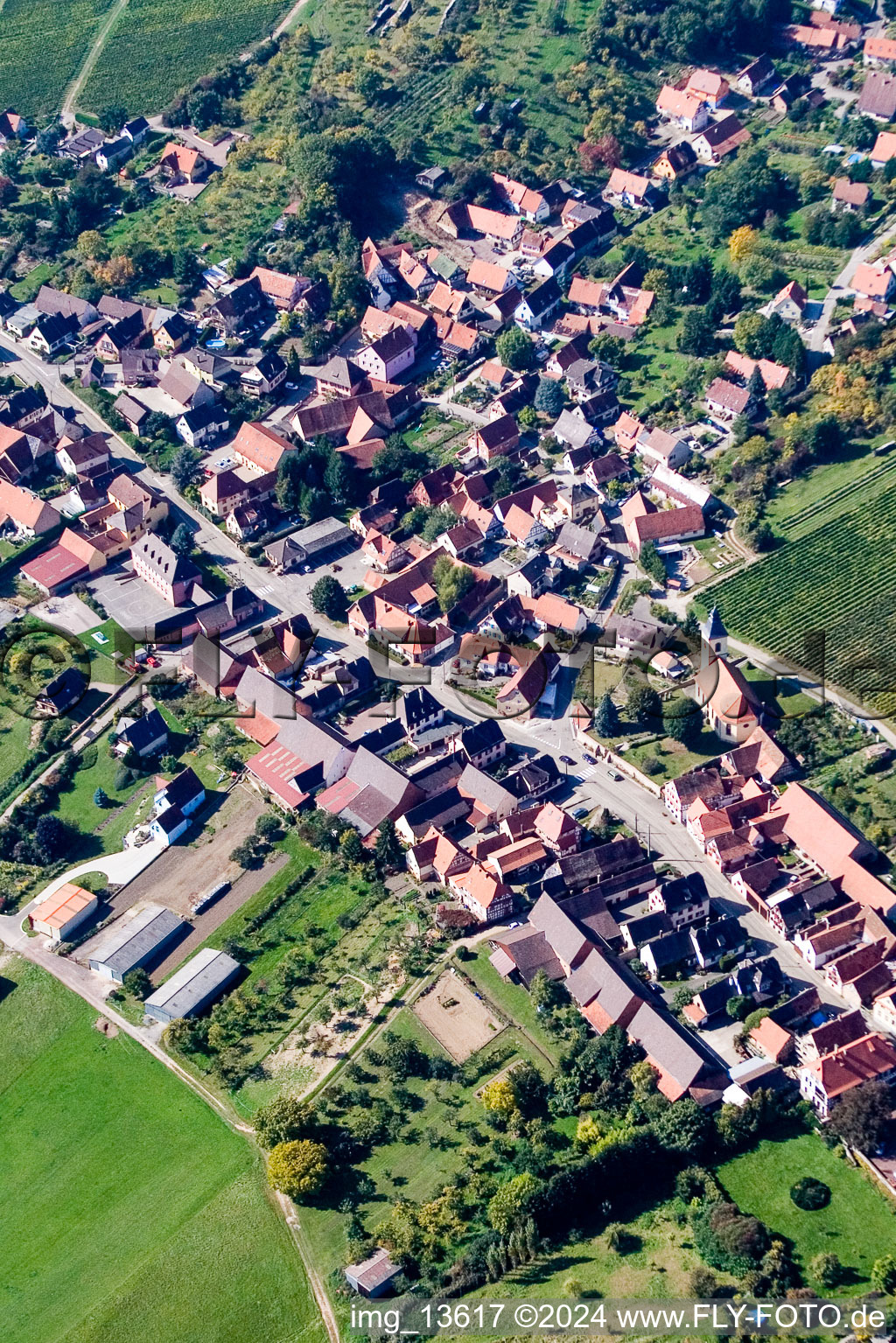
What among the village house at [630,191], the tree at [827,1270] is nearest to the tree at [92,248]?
the village house at [630,191]

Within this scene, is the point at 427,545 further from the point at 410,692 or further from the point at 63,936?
the point at 63,936

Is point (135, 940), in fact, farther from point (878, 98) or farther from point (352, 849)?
point (878, 98)

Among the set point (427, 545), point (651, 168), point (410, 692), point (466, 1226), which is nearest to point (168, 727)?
point (410, 692)

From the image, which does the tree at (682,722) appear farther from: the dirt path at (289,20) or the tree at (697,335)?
the dirt path at (289,20)

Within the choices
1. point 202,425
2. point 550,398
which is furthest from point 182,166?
point 550,398

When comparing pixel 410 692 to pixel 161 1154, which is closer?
pixel 161 1154
